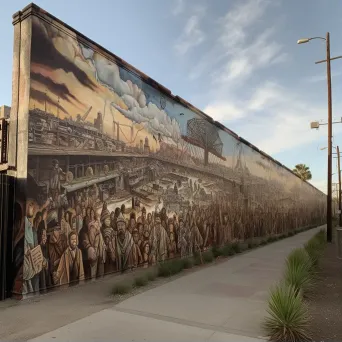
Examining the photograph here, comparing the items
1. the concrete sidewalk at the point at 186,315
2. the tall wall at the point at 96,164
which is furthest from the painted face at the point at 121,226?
the concrete sidewalk at the point at 186,315

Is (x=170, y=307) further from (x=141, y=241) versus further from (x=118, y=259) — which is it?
(x=141, y=241)

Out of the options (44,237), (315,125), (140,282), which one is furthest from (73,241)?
(315,125)

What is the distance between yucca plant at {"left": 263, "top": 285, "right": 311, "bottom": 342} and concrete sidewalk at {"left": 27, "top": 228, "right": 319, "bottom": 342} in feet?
0.82

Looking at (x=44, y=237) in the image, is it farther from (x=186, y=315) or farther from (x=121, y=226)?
(x=186, y=315)

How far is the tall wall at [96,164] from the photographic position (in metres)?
7.58

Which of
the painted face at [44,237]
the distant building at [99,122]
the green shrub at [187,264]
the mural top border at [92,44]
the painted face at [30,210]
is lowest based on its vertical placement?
the green shrub at [187,264]

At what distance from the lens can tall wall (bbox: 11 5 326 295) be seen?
7582 millimetres

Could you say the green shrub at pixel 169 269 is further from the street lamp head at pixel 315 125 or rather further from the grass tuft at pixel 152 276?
the street lamp head at pixel 315 125

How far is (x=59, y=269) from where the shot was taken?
25.9 feet

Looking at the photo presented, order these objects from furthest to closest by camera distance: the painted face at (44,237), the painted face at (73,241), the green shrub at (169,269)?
1. the green shrub at (169,269)
2. the painted face at (73,241)
3. the painted face at (44,237)

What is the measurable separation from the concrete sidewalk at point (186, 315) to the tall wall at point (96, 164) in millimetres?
2006

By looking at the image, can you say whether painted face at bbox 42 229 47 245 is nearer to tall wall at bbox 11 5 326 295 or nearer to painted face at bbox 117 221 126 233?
tall wall at bbox 11 5 326 295

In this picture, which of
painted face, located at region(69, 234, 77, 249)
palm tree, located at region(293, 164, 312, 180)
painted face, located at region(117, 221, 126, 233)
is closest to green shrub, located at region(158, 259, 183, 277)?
painted face, located at region(117, 221, 126, 233)

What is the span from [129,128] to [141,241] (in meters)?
3.42
